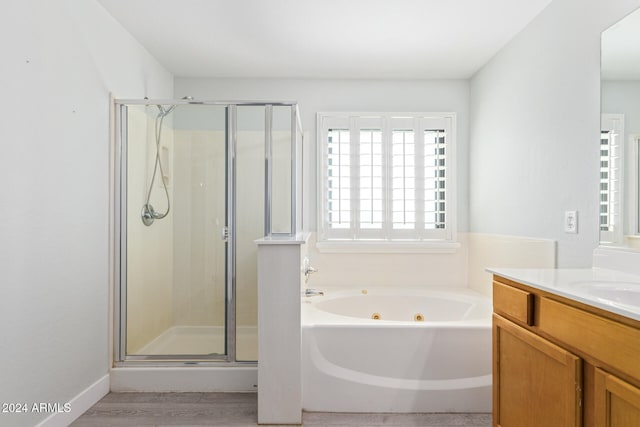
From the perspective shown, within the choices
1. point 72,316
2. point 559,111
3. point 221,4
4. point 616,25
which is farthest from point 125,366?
point 616,25

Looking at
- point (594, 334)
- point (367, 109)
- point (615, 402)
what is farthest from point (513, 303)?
point (367, 109)

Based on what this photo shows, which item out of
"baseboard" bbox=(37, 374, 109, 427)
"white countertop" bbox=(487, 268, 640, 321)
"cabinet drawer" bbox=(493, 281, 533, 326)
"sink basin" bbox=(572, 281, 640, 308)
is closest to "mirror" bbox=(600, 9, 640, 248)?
"white countertop" bbox=(487, 268, 640, 321)

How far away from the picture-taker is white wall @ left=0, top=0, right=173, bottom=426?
1677 millimetres

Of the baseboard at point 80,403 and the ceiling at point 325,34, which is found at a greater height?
the ceiling at point 325,34

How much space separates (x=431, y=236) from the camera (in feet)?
11.6

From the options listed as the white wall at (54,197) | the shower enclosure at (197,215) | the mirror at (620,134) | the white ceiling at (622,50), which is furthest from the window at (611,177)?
the white wall at (54,197)

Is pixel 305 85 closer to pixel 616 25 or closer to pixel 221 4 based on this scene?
pixel 221 4

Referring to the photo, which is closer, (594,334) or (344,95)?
(594,334)

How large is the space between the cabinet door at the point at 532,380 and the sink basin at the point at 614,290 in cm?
25

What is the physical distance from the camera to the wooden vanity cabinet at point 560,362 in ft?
3.52

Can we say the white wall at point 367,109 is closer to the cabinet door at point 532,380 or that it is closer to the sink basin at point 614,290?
the cabinet door at point 532,380

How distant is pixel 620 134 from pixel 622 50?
1.18ft

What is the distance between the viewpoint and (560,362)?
130 centimetres

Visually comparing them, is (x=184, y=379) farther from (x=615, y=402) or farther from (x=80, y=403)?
(x=615, y=402)
